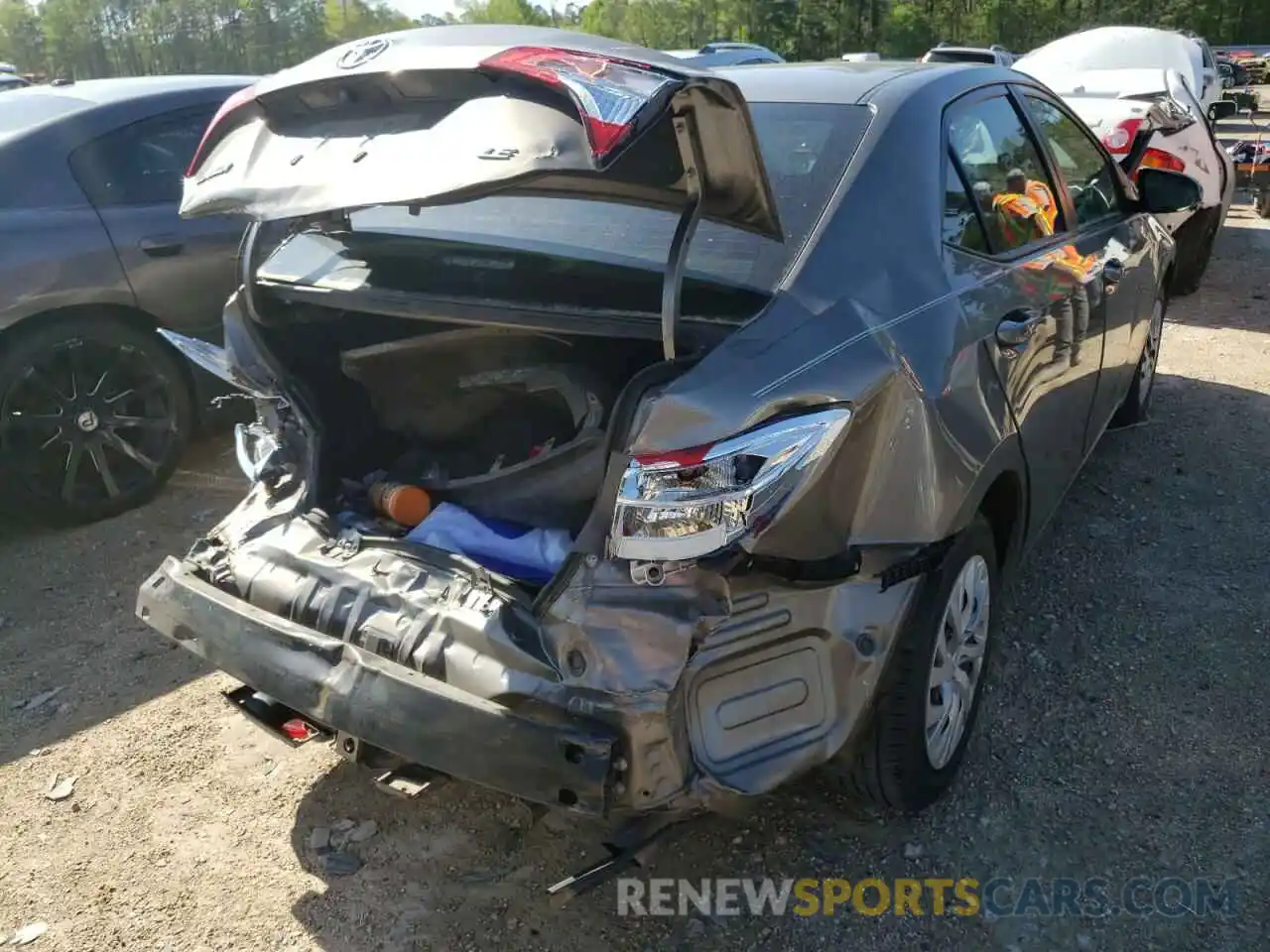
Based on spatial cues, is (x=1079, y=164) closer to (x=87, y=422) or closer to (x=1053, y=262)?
(x=1053, y=262)

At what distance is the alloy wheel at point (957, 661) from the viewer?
2578mm

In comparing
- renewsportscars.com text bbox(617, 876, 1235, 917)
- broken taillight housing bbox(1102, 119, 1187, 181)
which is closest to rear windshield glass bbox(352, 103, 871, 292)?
renewsportscars.com text bbox(617, 876, 1235, 917)

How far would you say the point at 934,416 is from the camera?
2.37 metres

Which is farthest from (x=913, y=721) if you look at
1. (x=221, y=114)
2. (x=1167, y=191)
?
(x=1167, y=191)

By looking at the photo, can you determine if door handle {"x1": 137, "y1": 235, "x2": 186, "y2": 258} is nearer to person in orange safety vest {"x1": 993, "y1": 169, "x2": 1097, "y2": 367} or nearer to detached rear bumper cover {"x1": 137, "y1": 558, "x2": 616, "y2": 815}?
detached rear bumper cover {"x1": 137, "y1": 558, "x2": 616, "y2": 815}

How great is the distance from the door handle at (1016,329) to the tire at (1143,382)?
223cm

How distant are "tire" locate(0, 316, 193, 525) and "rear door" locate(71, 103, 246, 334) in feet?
0.72

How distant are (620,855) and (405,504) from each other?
1.06 m

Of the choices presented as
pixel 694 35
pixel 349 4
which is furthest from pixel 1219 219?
pixel 349 4

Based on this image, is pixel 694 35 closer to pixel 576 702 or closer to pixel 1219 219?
pixel 1219 219

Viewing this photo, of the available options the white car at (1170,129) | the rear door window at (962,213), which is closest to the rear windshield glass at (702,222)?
the rear door window at (962,213)

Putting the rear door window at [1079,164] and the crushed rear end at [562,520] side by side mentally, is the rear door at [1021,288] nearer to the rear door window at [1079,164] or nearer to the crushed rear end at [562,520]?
the rear door window at [1079,164]

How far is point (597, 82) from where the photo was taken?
1.94 meters

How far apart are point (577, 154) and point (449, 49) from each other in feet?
1.58
